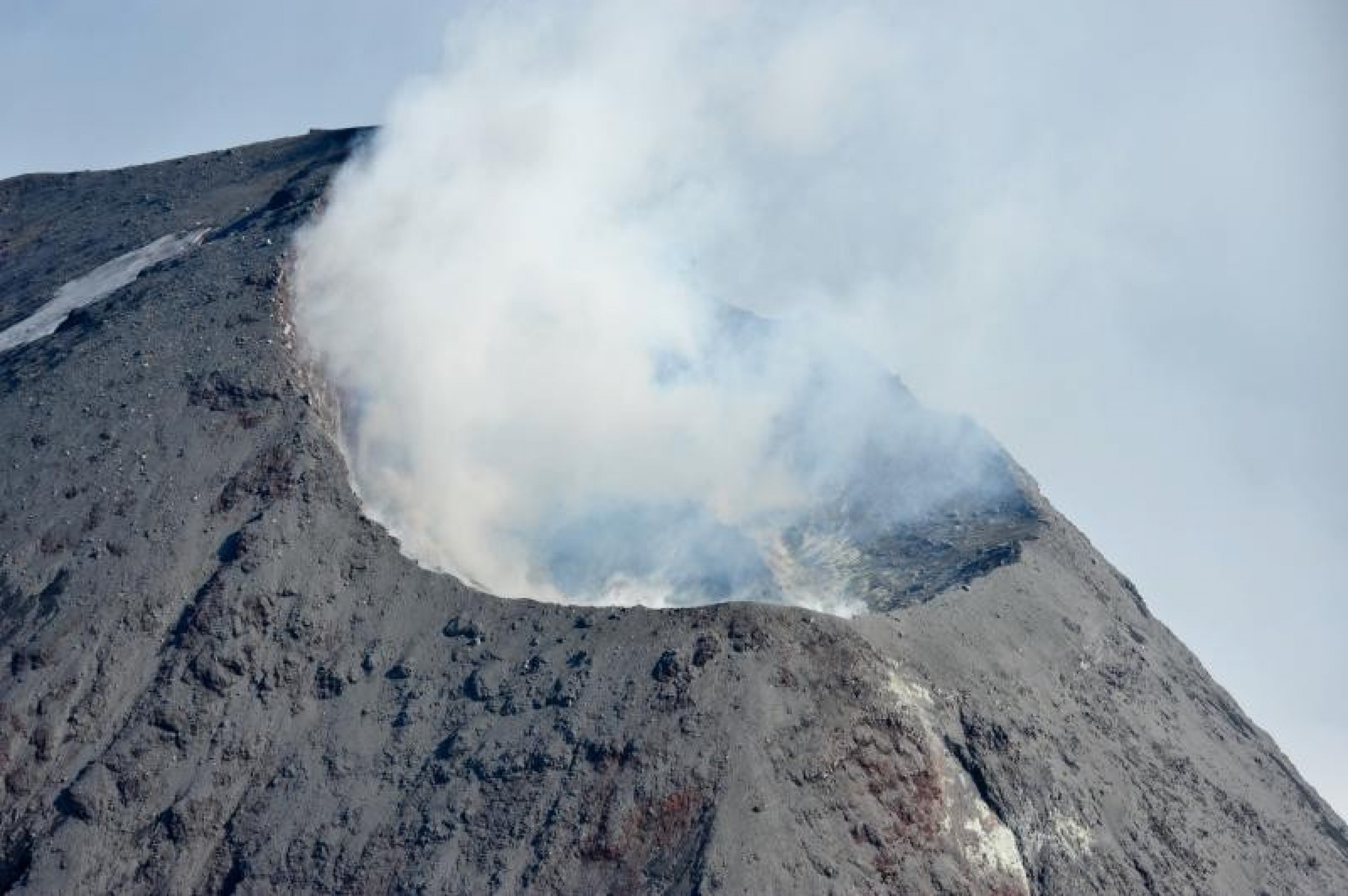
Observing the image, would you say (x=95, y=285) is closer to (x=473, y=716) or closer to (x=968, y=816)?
(x=473, y=716)

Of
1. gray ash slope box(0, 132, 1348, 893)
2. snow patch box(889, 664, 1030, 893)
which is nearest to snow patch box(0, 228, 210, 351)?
gray ash slope box(0, 132, 1348, 893)

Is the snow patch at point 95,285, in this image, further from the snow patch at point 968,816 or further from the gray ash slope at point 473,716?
the snow patch at point 968,816

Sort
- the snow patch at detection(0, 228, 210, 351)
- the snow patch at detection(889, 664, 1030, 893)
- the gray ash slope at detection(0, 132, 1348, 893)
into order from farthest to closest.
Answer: the snow patch at detection(0, 228, 210, 351)
the snow patch at detection(889, 664, 1030, 893)
the gray ash slope at detection(0, 132, 1348, 893)

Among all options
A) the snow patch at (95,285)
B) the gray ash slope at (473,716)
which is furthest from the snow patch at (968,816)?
the snow patch at (95,285)

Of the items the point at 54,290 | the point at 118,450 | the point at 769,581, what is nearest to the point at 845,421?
the point at 769,581

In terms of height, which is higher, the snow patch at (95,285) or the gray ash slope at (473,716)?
the snow patch at (95,285)

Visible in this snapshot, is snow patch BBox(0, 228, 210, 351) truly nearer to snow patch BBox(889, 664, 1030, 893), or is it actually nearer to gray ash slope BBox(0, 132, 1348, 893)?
gray ash slope BBox(0, 132, 1348, 893)

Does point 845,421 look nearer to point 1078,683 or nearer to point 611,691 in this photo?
point 1078,683

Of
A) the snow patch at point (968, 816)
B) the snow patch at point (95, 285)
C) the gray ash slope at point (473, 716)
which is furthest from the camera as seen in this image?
the snow patch at point (95, 285)
